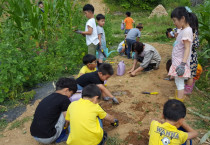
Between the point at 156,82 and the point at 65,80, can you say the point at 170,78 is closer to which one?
the point at 156,82

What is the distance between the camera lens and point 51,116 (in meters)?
2.34

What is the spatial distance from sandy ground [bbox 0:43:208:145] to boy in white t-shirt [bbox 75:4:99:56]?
92cm

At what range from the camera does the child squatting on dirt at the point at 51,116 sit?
2316 mm

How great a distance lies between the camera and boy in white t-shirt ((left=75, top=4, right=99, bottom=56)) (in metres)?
4.17

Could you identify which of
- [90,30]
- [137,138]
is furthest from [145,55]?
[137,138]

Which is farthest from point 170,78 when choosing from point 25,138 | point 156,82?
point 25,138

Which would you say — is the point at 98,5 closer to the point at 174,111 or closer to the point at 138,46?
the point at 138,46

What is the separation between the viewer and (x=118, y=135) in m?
2.68

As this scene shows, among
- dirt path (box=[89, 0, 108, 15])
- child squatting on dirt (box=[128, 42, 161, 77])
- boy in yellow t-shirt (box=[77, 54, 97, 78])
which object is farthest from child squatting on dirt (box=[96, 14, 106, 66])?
dirt path (box=[89, 0, 108, 15])

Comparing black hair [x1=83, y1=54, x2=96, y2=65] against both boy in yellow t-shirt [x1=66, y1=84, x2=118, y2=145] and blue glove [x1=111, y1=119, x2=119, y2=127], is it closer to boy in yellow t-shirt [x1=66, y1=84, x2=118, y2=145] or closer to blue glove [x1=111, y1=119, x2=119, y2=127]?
blue glove [x1=111, y1=119, x2=119, y2=127]

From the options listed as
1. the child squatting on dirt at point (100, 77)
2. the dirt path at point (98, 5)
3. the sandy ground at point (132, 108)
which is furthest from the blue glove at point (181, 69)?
the dirt path at point (98, 5)

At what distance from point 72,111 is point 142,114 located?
1432mm

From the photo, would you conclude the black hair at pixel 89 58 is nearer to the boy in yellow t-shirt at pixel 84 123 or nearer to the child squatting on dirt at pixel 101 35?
the child squatting on dirt at pixel 101 35

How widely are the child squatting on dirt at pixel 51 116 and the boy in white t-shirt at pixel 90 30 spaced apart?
2.01 meters
